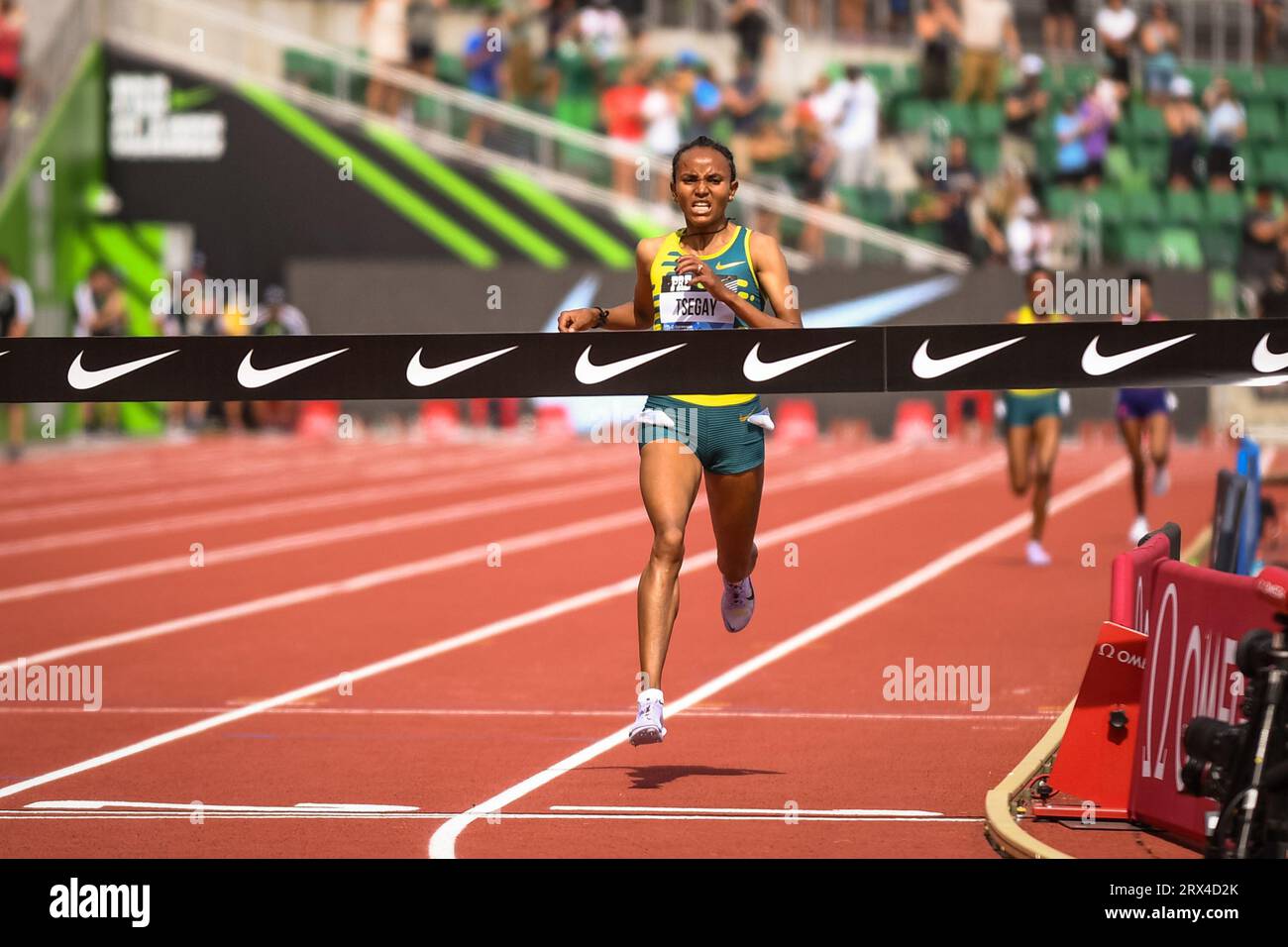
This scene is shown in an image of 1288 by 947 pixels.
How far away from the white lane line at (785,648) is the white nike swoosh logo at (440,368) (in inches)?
58.5

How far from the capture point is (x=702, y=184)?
7684 mm

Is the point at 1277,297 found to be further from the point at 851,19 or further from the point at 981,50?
the point at 851,19

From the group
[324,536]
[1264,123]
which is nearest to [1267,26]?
[1264,123]

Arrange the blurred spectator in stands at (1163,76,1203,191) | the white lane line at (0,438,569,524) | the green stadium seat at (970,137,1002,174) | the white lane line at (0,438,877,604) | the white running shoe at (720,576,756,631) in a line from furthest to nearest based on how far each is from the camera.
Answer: the blurred spectator in stands at (1163,76,1203,191)
the green stadium seat at (970,137,1002,174)
the white lane line at (0,438,569,524)
the white lane line at (0,438,877,604)
the white running shoe at (720,576,756,631)

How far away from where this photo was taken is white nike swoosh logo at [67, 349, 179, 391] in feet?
24.7

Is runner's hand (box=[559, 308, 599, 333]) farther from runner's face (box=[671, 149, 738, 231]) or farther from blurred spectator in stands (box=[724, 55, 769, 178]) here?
blurred spectator in stands (box=[724, 55, 769, 178])

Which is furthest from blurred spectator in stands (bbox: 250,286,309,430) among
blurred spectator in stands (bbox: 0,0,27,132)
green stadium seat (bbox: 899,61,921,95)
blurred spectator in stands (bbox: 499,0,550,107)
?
green stadium seat (bbox: 899,61,921,95)

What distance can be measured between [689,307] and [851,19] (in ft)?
88.0

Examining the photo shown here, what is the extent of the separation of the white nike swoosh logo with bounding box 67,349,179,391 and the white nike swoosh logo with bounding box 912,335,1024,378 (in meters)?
2.50

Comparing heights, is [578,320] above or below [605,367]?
above

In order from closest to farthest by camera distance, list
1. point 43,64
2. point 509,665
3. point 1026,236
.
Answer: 1. point 509,665
2. point 1026,236
3. point 43,64

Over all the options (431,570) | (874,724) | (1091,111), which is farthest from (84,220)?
(874,724)

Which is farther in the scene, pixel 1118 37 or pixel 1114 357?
pixel 1118 37
